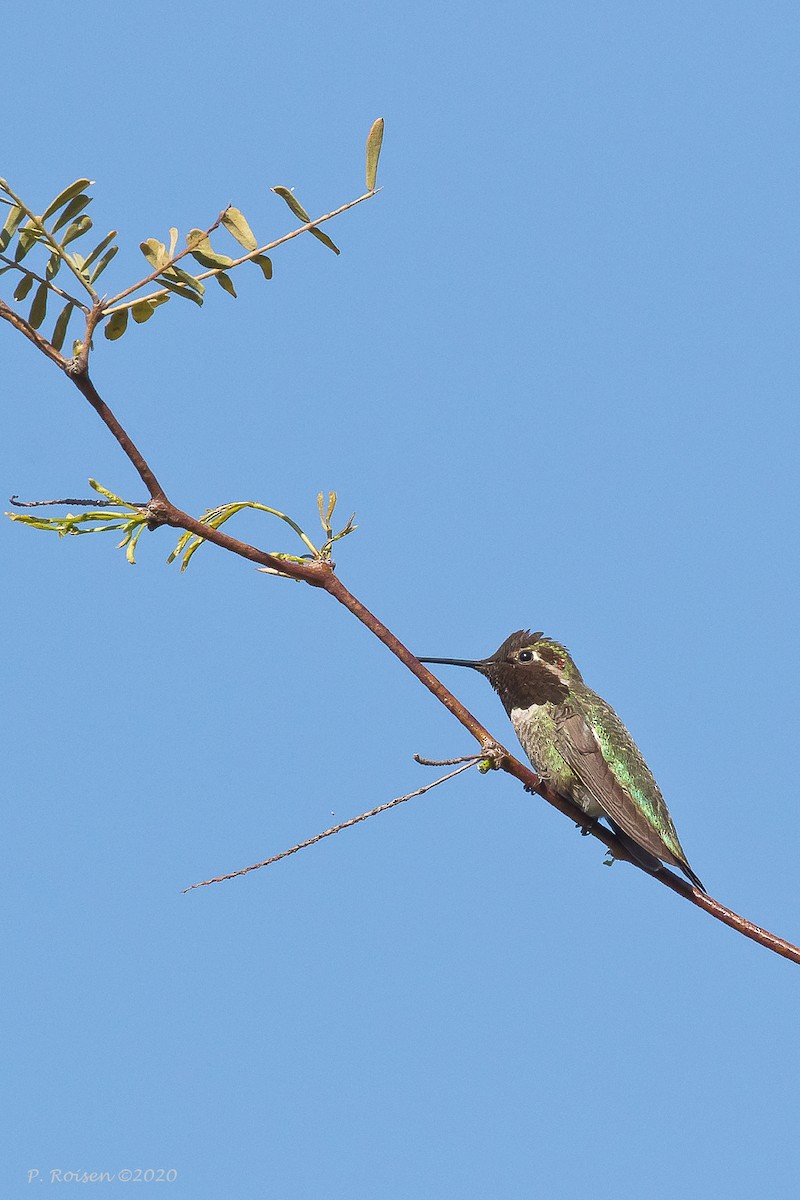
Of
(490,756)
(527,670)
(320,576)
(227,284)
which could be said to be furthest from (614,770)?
(227,284)

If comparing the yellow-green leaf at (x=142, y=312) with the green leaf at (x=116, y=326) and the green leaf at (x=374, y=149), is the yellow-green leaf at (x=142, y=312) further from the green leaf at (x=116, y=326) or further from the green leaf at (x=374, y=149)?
the green leaf at (x=374, y=149)

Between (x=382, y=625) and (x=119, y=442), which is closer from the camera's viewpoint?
(x=119, y=442)


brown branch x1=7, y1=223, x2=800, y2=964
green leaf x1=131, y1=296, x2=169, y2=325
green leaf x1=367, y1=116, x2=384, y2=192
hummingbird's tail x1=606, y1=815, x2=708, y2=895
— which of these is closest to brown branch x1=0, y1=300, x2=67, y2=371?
brown branch x1=7, y1=223, x2=800, y2=964

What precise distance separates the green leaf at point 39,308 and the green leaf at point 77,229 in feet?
0.46

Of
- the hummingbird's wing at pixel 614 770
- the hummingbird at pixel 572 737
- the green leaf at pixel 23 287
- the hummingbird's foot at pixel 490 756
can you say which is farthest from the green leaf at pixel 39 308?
the hummingbird's wing at pixel 614 770

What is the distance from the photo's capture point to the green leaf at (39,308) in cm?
341

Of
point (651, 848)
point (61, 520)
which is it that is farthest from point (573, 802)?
point (61, 520)

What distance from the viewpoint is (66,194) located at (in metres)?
3.28

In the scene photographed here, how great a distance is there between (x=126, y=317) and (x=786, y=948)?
241 centimetres

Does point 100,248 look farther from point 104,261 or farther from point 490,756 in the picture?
point 490,756

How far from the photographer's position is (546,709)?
20.7ft

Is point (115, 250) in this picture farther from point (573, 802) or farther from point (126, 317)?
point (573, 802)

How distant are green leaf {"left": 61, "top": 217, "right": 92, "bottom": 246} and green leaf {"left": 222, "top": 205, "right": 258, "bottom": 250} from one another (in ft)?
1.21

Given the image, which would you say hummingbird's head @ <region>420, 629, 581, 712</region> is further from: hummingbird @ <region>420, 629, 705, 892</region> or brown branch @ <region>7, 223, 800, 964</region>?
brown branch @ <region>7, 223, 800, 964</region>
